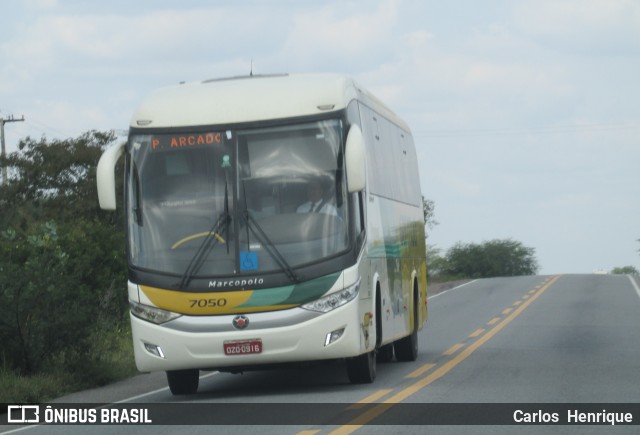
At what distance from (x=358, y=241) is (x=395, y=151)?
17.1ft

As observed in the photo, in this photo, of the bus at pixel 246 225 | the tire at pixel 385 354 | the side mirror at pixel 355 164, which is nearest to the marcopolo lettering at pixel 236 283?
the bus at pixel 246 225

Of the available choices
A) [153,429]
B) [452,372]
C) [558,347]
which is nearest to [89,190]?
[558,347]

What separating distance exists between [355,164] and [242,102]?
1.62 meters

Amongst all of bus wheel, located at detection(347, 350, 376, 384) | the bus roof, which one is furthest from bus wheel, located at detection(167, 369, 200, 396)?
the bus roof

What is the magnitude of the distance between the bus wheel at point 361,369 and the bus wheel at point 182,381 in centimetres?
196

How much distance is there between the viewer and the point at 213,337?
15055 millimetres

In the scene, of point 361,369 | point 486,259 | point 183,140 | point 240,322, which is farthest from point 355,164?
point 486,259

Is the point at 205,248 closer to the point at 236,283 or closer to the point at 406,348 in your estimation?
the point at 236,283

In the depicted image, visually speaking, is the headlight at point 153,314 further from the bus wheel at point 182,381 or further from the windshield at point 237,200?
the bus wheel at point 182,381

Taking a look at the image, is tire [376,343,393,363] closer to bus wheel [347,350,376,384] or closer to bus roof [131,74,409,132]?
bus wheel [347,350,376,384]

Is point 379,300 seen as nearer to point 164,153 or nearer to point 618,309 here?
point 164,153

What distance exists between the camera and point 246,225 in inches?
602

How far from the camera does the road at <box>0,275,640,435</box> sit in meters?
12.8

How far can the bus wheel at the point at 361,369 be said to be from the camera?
643 inches
